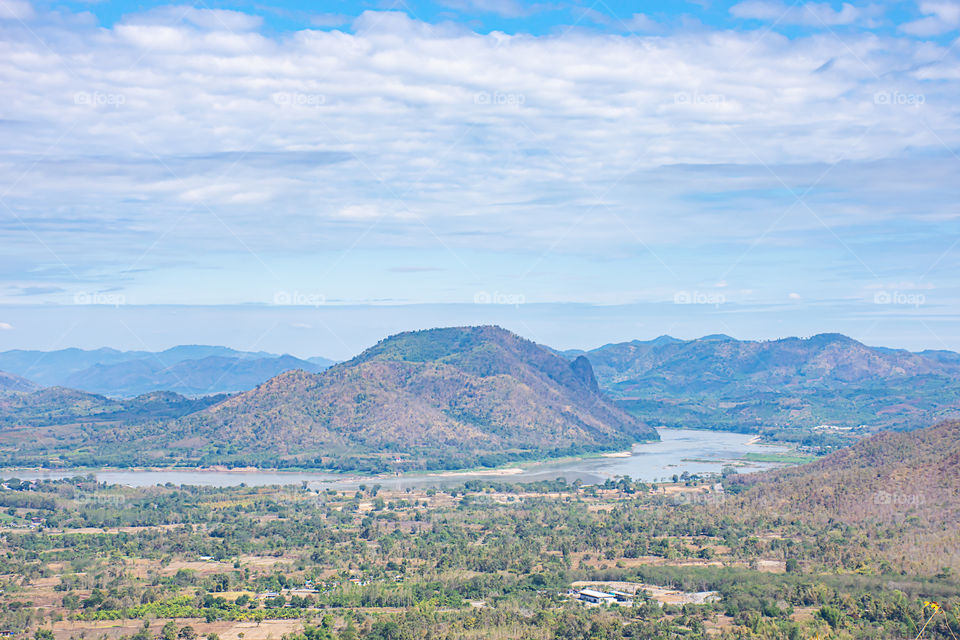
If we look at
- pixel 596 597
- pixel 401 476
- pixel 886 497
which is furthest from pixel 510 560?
pixel 401 476

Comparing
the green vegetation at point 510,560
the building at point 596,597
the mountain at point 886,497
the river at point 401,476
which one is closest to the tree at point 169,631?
the green vegetation at point 510,560

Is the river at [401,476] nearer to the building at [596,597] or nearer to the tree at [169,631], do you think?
the building at [596,597]

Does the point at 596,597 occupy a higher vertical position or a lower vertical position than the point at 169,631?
higher

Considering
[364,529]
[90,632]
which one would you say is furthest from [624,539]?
[90,632]

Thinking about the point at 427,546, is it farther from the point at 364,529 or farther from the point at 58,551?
the point at 58,551

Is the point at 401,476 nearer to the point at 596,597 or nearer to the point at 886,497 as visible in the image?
the point at 886,497

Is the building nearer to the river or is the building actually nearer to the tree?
the tree
